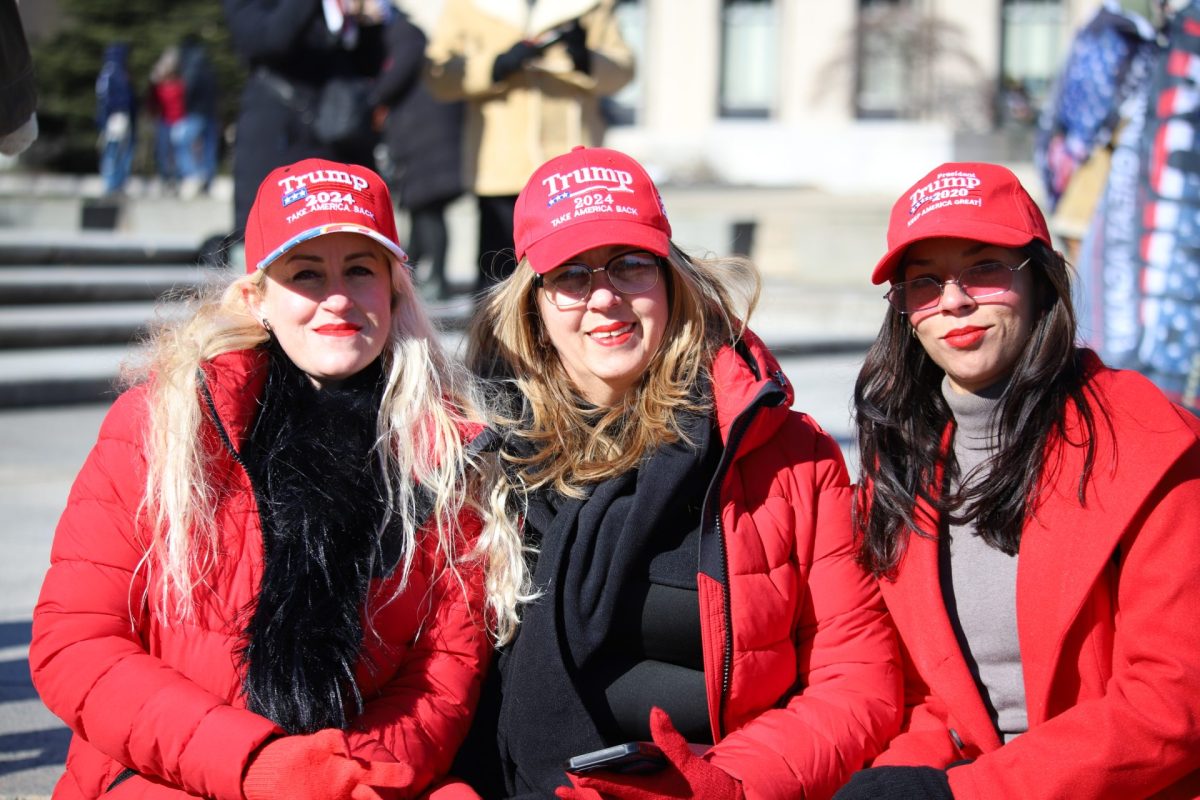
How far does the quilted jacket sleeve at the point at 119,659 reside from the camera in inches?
92.3

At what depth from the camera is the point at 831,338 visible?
32.6ft

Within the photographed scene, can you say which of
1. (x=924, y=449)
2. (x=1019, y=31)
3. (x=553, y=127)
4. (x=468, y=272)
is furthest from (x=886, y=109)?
(x=924, y=449)

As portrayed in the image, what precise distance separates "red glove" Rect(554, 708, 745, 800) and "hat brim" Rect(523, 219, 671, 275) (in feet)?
2.80

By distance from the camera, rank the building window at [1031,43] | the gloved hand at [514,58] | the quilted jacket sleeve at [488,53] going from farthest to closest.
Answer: the building window at [1031,43] → the quilted jacket sleeve at [488,53] → the gloved hand at [514,58]

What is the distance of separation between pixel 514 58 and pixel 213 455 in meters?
4.12

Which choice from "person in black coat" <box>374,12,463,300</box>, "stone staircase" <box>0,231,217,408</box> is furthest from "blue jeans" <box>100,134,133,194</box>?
"person in black coat" <box>374,12,463,300</box>

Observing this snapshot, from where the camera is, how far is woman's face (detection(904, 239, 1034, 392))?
2.49 m

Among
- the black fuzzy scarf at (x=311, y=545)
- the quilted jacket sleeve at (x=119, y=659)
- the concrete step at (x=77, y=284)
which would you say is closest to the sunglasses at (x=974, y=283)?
the black fuzzy scarf at (x=311, y=545)

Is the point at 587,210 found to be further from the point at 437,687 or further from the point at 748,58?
the point at 748,58

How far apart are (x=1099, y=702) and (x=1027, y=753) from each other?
0.46 ft

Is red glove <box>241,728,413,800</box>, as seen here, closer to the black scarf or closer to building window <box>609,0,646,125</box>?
the black scarf

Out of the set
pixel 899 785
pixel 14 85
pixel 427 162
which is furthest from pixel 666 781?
pixel 427 162

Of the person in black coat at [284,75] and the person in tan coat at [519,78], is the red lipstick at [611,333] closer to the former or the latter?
the person in black coat at [284,75]

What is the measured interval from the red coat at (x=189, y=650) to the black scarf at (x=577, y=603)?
0.39 ft
